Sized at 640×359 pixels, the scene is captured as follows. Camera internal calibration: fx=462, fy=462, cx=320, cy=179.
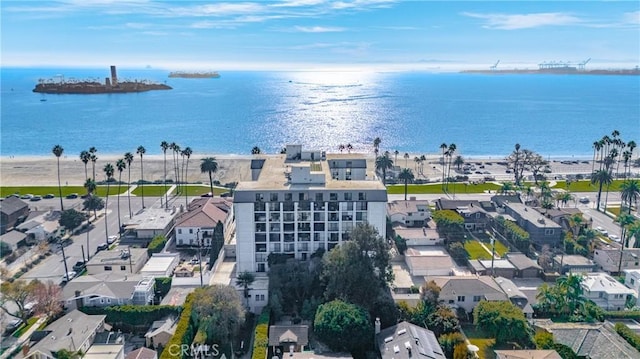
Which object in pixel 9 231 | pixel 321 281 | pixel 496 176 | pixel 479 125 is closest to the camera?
pixel 321 281

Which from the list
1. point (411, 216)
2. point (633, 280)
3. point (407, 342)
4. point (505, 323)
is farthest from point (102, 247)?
point (633, 280)

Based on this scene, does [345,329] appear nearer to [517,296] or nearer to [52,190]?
[517,296]

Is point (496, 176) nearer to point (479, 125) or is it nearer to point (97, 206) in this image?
point (97, 206)

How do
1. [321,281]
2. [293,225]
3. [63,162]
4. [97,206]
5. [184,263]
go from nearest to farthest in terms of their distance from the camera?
[321,281] → [293,225] → [184,263] → [97,206] → [63,162]

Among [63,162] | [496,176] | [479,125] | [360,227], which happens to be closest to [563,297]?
[360,227]

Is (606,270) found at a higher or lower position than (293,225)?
lower

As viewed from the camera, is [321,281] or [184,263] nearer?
[321,281]

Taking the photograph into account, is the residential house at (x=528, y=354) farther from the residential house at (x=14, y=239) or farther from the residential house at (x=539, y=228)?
the residential house at (x=14, y=239)
